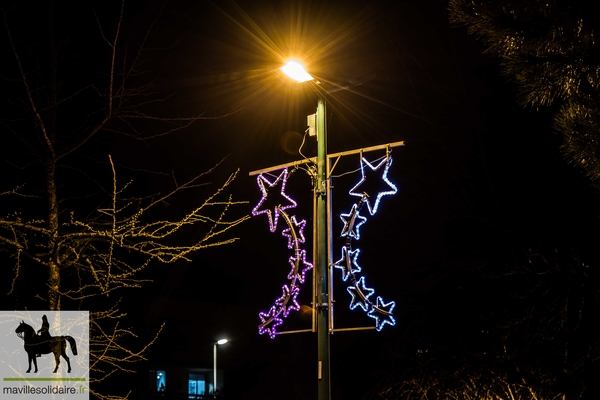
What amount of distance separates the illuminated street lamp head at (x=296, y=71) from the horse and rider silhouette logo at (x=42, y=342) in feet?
15.2

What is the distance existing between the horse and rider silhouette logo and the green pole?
3401mm

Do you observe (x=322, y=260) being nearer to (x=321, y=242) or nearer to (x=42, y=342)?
(x=321, y=242)

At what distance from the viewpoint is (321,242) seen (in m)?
10.5

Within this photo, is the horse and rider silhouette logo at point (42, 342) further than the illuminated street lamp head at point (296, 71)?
No

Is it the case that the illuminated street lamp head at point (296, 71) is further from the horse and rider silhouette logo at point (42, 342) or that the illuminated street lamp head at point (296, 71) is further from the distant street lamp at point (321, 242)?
the horse and rider silhouette logo at point (42, 342)

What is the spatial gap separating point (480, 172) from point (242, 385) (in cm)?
2902

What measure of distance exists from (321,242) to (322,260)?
0.83 feet

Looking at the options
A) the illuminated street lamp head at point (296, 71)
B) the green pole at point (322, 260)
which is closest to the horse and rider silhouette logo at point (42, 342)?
the green pole at point (322, 260)

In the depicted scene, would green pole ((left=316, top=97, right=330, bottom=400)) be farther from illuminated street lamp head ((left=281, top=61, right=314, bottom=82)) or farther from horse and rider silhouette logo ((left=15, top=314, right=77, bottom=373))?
horse and rider silhouette logo ((left=15, top=314, right=77, bottom=373))

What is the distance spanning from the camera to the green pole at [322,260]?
986 centimetres

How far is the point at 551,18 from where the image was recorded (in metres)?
5.55

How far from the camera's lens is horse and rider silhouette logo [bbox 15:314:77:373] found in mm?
10188

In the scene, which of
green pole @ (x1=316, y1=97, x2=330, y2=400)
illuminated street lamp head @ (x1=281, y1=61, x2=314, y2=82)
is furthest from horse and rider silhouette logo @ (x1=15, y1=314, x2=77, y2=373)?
illuminated street lamp head @ (x1=281, y1=61, x2=314, y2=82)

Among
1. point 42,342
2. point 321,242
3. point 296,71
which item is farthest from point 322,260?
point 42,342
